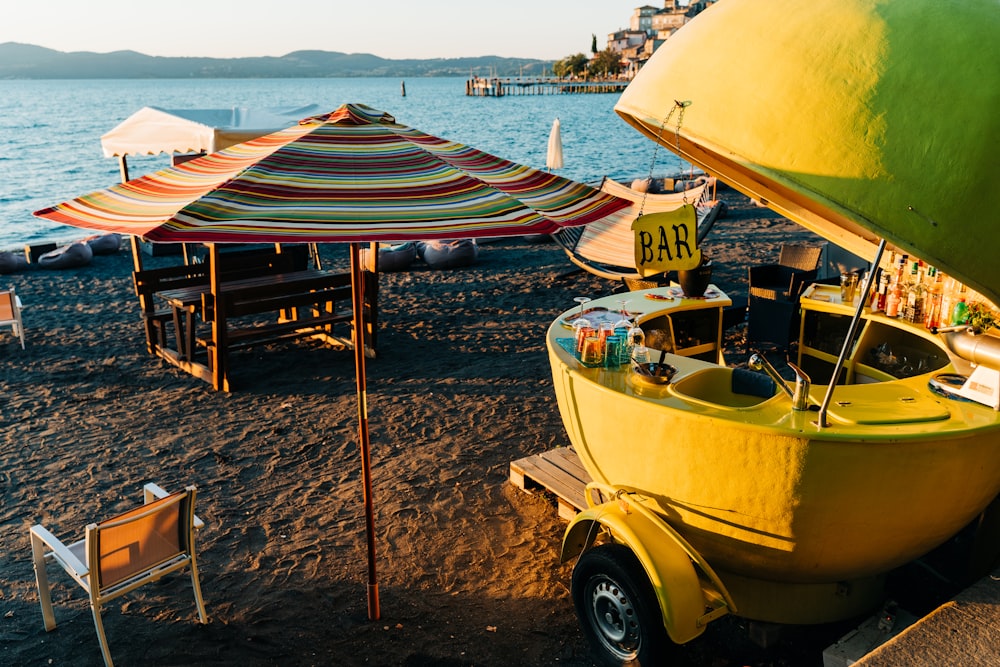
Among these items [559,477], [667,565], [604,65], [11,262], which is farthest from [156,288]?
[604,65]

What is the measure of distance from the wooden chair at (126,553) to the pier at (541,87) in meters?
140

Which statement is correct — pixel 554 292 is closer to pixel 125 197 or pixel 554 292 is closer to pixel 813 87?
pixel 125 197

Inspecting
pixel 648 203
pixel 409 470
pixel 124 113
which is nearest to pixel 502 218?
pixel 409 470

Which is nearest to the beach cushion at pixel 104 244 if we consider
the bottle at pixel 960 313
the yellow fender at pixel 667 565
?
the yellow fender at pixel 667 565

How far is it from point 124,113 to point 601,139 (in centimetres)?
7030

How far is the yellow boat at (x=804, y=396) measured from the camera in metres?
2.67

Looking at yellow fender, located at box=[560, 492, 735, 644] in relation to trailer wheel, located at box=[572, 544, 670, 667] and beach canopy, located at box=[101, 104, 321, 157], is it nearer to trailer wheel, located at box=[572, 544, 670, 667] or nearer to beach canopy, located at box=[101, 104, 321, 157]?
trailer wheel, located at box=[572, 544, 670, 667]

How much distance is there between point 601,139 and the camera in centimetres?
6556

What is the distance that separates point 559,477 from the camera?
17.8 ft

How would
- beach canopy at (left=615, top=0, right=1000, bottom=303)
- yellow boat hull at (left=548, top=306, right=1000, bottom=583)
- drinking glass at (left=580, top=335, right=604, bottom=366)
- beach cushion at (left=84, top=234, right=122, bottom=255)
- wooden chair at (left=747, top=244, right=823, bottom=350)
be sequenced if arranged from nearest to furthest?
1. beach canopy at (left=615, top=0, right=1000, bottom=303)
2. yellow boat hull at (left=548, top=306, right=1000, bottom=583)
3. drinking glass at (left=580, top=335, right=604, bottom=366)
4. wooden chair at (left=747, top=244, right=823, bottom=350)
5. beach cushion at (left=84, top=234, right=122, bottom=255)

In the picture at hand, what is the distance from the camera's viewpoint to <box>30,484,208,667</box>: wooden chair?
12.8 ft

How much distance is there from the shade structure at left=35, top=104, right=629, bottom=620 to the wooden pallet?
141 cm

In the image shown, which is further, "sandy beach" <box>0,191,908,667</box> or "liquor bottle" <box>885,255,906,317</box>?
"liquor bottle" <box>885,255,906,317</box>

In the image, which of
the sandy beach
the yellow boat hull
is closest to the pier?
the sandy beach
